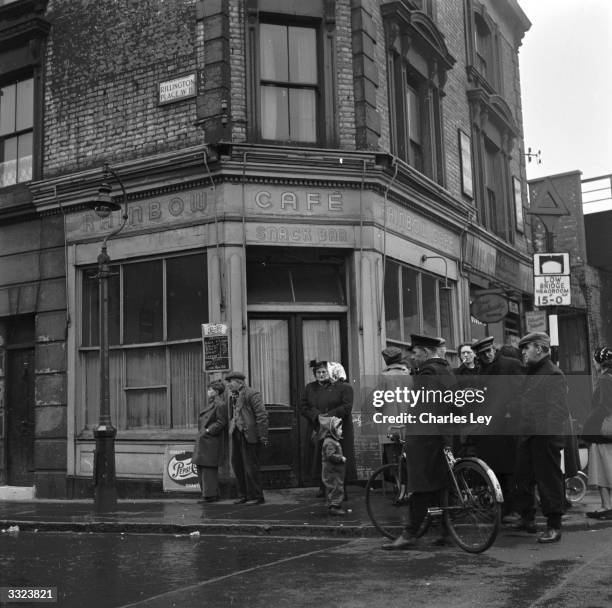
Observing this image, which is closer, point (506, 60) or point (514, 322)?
point (514, 322)

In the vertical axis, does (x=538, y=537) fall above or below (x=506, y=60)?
below

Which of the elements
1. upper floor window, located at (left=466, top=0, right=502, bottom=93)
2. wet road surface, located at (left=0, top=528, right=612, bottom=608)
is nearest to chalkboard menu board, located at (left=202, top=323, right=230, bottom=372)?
wet road surface, located at (left=0, top=528, right=612, bottom=608)

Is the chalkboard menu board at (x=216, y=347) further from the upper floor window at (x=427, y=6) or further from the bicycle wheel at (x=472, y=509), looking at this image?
the upper floor window at (x=427, y=6)

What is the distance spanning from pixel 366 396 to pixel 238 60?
577cm

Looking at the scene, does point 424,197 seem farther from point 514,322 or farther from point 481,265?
point 514,322

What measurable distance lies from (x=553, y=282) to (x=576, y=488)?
2970 millimetres

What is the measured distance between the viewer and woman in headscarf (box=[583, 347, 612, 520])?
9.82 meters

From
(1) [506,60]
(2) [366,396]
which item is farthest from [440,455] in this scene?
(1) [506,60]

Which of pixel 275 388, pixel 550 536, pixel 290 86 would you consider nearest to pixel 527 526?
pixel 550 536

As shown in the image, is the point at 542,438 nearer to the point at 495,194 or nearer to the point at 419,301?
the point at 419,301

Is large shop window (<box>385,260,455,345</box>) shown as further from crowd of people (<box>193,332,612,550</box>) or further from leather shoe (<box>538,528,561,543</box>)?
leather shoe (<box>538,528,561,543</box>)

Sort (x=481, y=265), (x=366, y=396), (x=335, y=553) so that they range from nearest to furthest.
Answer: (x=335, y=553) < (x=366, y=396) < (x=481, y=265)

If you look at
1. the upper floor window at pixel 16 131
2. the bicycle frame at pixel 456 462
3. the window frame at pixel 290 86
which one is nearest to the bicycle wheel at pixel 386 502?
the bicycle frame at pixel 456 462

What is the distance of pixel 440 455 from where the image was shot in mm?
7867
